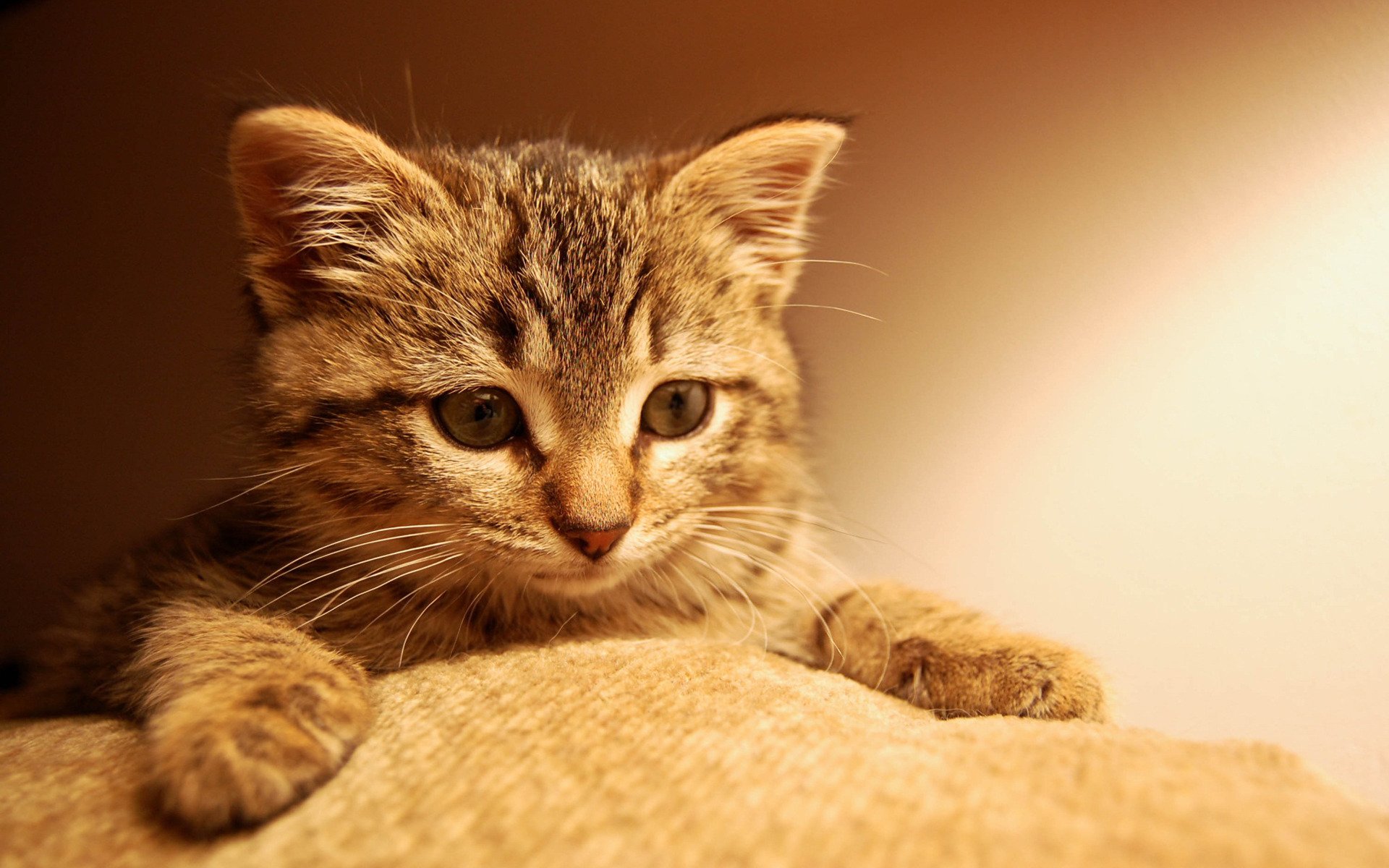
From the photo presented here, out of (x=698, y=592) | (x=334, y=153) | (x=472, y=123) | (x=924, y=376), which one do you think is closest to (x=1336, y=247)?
(x=924, y=376)

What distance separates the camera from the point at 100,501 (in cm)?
224

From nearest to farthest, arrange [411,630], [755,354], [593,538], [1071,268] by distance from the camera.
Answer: [593,538], [411,630], [755,354], [1071,268]

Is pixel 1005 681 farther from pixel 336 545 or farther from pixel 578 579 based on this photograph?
pixel 336 545

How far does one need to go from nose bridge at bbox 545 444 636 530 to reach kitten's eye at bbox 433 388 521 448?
95mm

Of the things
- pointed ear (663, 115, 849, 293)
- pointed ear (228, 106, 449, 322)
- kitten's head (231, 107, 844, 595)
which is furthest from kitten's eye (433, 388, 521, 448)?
pointed ear (663, 115, 849, 293)

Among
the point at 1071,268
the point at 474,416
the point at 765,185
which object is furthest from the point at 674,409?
the point at 1071,268

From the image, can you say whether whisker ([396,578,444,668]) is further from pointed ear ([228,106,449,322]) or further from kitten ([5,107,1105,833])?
pointed ear ([228,106,449,322])

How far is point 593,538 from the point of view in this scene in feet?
2.92

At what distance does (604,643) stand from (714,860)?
49 centimetres

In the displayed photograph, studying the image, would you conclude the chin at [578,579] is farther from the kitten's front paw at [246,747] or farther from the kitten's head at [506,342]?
the kitten's front paw at [246,747]

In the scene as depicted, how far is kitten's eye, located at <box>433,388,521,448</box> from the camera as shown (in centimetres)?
96

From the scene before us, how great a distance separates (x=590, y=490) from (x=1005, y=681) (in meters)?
0.56

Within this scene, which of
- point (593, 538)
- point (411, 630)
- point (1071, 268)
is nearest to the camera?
point (593, 538)

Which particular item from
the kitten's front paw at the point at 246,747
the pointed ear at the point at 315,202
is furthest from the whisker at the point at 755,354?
the kitten's front paw at the point at 246,747
